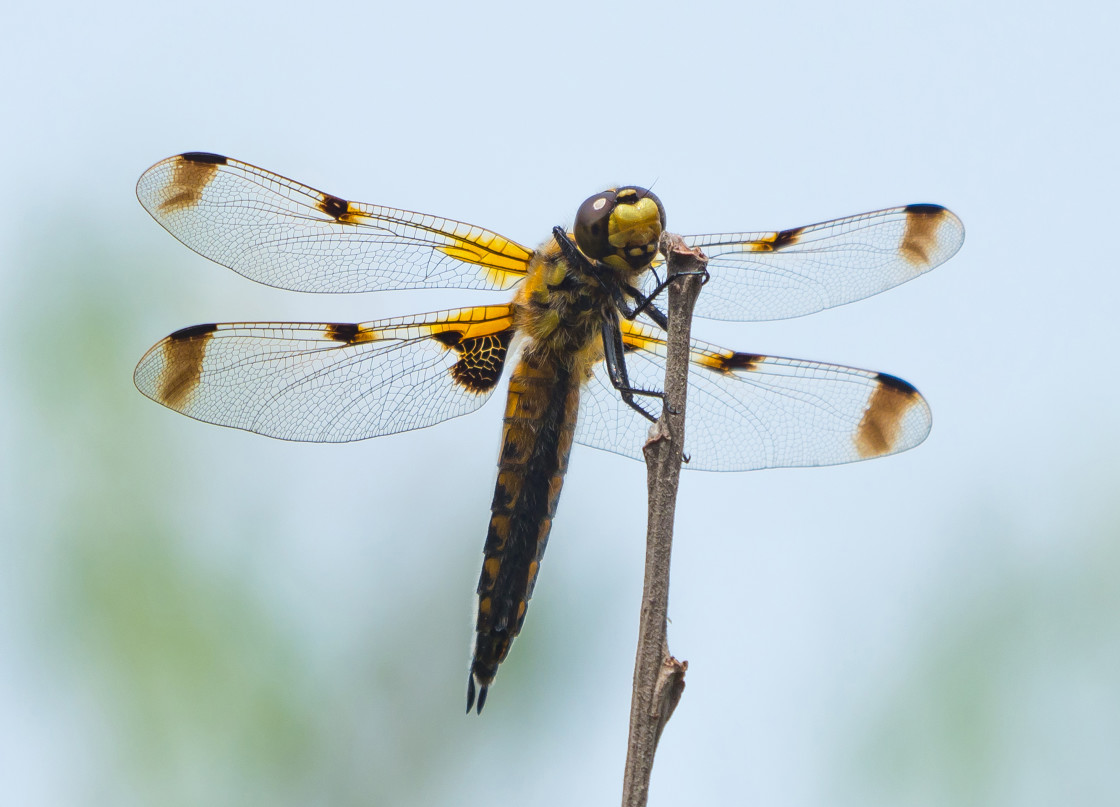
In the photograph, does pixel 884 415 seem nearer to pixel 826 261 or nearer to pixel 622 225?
pixel 826 261

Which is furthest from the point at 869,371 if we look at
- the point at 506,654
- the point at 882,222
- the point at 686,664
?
the point at 686,664

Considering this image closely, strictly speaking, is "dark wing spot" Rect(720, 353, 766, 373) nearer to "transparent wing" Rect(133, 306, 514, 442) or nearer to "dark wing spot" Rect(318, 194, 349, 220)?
"transparent wing" Rect(133, 306, 514, 442)

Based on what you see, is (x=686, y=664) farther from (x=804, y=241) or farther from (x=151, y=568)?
(x=151, y=568)

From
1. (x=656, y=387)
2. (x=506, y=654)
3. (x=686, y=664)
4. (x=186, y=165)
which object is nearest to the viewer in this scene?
(x=686, y=664)

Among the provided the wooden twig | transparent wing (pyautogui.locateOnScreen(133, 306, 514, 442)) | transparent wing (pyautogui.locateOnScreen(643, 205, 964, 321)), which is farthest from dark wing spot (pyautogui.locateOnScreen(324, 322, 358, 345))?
the wooden twig

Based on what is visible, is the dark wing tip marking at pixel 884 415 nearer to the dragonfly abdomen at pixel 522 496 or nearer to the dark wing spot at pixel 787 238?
the dark wing spot at pixel 787 238

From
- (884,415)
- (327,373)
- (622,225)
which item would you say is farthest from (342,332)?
(884,415)

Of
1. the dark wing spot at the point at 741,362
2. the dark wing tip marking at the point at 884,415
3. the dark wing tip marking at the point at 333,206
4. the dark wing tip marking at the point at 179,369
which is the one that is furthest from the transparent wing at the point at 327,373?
the dark wing tip marking at the point at 884,415
